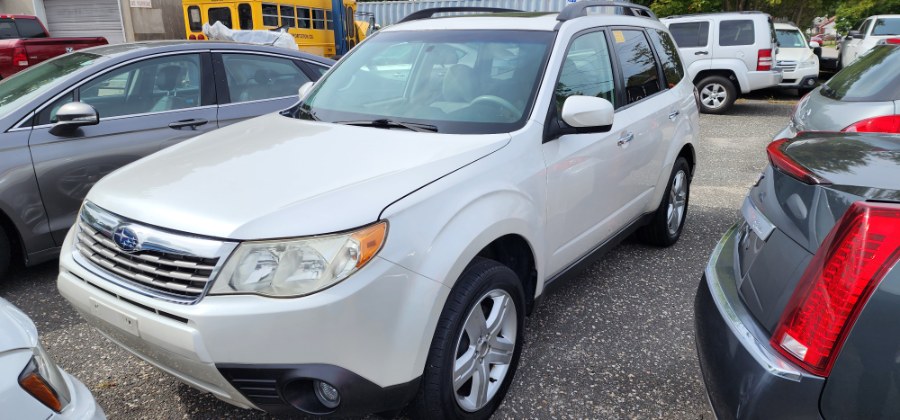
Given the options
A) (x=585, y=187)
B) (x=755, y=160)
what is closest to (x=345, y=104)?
(x=585, y=187)

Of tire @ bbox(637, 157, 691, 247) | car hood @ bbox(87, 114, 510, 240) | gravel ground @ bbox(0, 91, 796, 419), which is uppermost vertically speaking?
car hood @ bbox(87, 114, 510, 240)

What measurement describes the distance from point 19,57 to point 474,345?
10.8 metres

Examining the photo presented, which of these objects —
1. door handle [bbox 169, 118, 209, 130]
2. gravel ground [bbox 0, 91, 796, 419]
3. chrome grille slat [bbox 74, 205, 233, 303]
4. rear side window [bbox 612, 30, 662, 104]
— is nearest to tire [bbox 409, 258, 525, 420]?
gravel ground [bbox 0, 91, 796, 419]

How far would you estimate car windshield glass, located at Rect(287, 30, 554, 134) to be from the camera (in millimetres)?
2949

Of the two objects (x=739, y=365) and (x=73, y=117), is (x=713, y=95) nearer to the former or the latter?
(x=73, y=117)

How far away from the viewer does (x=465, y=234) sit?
2293 millimetres

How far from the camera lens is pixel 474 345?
97.7 inches

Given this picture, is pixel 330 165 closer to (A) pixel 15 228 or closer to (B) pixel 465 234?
(B) pixel 465 234

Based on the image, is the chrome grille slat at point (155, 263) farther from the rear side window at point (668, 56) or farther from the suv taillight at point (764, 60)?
the suv taillight at point (764, 60)

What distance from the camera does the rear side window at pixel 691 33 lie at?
12.1m

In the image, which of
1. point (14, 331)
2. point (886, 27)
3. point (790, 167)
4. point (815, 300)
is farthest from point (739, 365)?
point (886, 27)

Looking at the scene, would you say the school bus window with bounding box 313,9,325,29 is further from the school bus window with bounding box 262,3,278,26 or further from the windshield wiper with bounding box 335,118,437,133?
the windshield wiper with bounding box 335,118,437,133

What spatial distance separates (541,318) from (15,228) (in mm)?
3250

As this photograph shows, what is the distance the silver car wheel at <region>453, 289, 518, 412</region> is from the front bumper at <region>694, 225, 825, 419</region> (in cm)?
78
